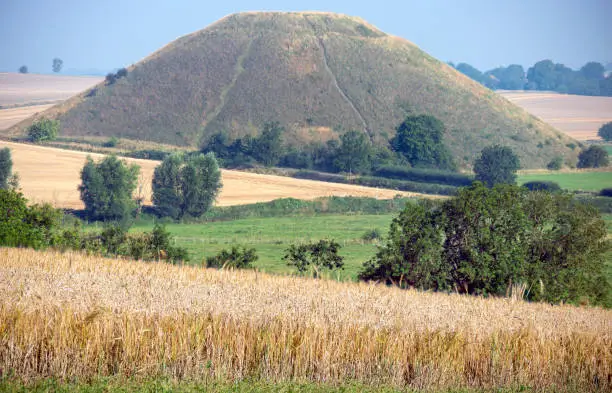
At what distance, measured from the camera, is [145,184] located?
82688 millimetres

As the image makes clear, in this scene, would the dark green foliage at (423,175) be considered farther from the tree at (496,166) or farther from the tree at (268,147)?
the tree at (268,147)

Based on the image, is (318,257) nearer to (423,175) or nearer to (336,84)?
(423,175)

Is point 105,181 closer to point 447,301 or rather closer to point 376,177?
point 376,177

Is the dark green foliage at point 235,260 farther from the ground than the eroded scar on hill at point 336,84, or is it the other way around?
the eroded scar on hill at point 336,84

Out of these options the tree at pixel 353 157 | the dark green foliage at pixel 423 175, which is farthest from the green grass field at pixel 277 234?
the tree at pixel 353 157

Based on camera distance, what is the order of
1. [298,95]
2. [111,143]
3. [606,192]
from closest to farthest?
1. [606,192]
2. [111,143]
3. [298,95]

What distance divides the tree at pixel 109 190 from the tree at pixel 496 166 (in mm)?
48883

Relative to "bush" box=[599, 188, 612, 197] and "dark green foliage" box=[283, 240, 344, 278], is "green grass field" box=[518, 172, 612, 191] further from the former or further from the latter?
"dark green foliage" box=[283, 240, 344, 278]

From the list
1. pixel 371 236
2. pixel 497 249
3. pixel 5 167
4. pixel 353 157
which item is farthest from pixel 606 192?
pixel 5 167

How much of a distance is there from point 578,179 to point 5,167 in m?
75.1

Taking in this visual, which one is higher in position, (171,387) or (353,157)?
(353,157)

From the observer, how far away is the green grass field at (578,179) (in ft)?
323

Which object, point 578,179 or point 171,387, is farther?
point 578,179

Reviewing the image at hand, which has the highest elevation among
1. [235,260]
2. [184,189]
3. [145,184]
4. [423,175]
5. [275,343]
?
[423,175]
